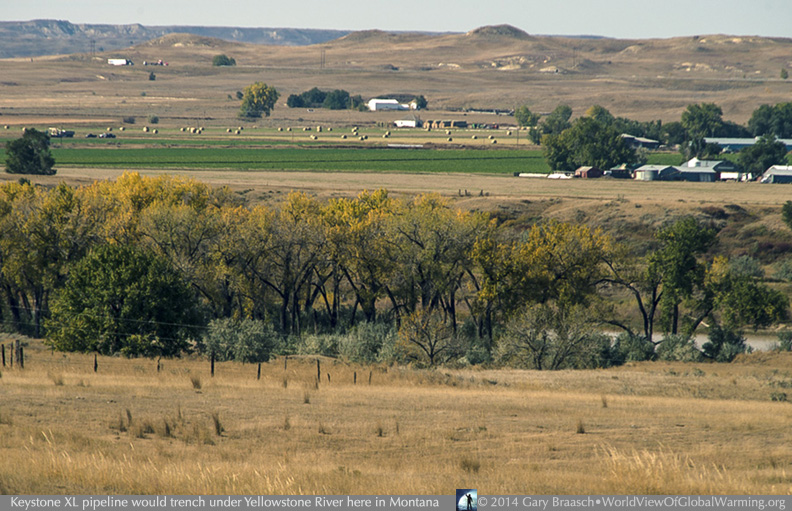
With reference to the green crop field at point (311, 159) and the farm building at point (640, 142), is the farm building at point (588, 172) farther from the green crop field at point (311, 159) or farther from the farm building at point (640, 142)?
the farm building at point (640, 142)

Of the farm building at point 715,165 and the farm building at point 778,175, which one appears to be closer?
the farm building at point 778,175

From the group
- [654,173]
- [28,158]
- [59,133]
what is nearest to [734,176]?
[654,173]

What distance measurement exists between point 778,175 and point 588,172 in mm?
27992

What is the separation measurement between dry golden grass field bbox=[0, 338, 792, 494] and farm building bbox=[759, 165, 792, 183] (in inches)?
4036

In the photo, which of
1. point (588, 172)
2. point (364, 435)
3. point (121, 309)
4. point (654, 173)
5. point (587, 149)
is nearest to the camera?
point (364, 435)

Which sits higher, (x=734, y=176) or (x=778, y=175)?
(x=778, y=175)

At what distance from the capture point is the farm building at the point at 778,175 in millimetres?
131375

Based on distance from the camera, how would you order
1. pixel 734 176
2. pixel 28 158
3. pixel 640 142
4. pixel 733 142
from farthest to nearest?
pixel 733 142 < pixel 640 142 < pixel 734 176 < pixel 28 158

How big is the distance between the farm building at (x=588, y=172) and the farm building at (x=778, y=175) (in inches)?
966

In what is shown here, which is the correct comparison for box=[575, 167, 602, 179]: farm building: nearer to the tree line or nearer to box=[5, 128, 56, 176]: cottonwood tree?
the tree line

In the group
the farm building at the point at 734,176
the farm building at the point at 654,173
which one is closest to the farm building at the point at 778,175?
the farm building at the point at 734,176

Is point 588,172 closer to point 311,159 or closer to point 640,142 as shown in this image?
point 311,159

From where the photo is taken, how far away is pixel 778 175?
13212cm

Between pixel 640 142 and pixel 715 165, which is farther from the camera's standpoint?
pixel 640 142
